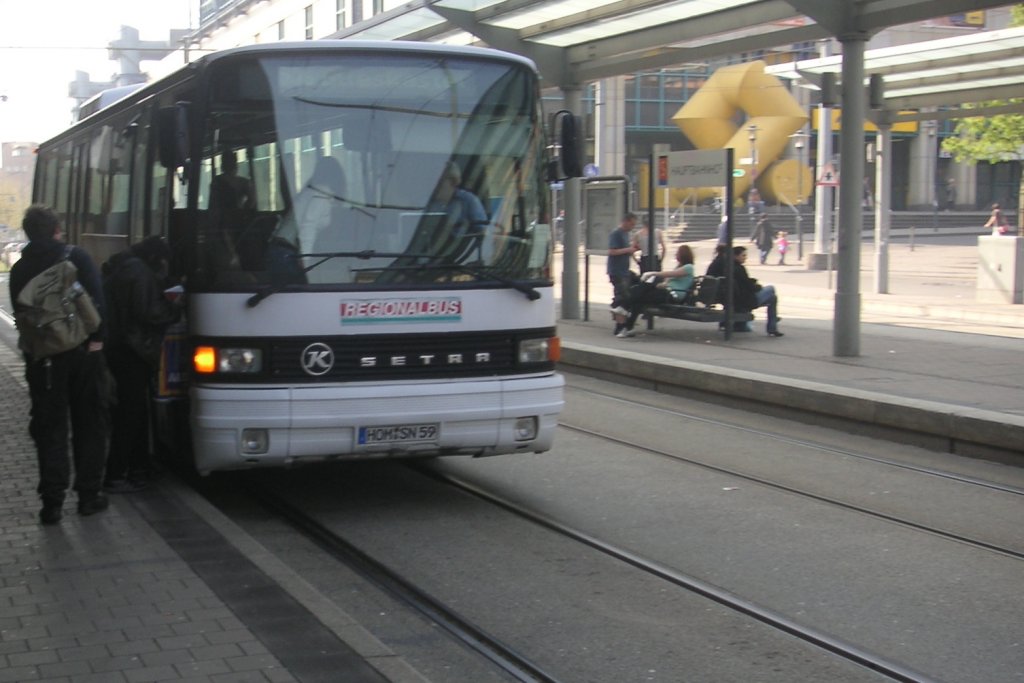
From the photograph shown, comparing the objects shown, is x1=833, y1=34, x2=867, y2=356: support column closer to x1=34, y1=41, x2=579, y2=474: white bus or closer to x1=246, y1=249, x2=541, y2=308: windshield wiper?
x1=34, y1=41, x2=579, y2=474: white bus

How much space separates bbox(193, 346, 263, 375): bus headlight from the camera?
704cm

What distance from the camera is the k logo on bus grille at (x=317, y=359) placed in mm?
7078

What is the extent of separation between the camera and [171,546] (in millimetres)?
6496

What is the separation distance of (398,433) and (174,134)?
2.17m

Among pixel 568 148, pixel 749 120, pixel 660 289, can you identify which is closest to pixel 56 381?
pixel 568 148

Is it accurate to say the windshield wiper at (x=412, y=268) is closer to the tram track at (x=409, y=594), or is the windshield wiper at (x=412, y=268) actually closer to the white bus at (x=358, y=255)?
the white bus at (x=358, y=255)

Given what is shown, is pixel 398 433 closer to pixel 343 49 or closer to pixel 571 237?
pixel 343 49

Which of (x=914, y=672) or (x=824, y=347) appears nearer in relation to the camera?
(x=914, y=672)

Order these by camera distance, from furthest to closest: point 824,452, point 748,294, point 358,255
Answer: point 748,294 → point 824,452 → point 358,255

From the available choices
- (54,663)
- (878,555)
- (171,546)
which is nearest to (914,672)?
(878,555)

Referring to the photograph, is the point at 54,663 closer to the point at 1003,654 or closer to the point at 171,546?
the point at 171,546

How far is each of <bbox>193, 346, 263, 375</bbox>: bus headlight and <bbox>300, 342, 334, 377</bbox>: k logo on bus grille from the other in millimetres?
250

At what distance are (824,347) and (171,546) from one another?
10493 millimetres

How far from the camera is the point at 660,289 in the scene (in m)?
17.1
